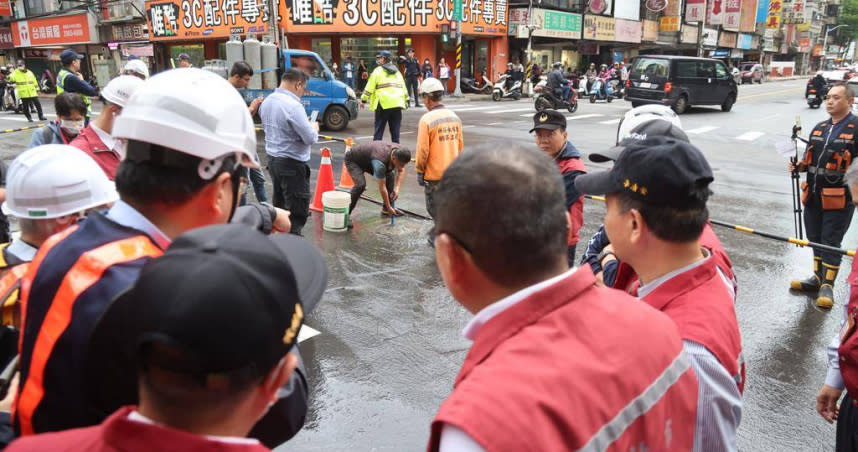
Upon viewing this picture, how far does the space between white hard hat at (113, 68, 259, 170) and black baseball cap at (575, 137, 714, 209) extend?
112 cm

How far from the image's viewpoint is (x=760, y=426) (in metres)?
3.57

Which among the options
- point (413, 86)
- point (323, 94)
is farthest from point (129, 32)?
point (323, 94)

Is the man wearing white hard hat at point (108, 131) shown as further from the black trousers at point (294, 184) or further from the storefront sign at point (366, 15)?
the storefront sign at point (366, 15)

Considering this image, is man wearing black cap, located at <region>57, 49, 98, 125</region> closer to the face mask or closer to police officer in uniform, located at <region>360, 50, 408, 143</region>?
police officer in uniform, located at <region>360, 50, 408, 143</region>

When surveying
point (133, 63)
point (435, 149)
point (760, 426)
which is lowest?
point (760, 426)

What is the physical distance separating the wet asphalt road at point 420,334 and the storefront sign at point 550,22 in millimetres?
22376

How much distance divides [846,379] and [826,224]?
3858 mm

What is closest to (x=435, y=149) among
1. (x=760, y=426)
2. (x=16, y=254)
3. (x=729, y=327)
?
(x=760, y=426)

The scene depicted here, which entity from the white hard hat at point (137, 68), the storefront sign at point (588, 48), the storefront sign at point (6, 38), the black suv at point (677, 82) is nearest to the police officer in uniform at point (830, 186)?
the white hard hat at point (137, 68)

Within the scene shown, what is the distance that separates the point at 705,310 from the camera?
161 cm

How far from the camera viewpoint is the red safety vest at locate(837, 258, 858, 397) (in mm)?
2164

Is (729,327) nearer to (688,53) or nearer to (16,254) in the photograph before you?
(16,254)

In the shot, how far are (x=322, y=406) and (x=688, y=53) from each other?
2053 inches

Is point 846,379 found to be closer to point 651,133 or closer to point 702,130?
point 651,133
